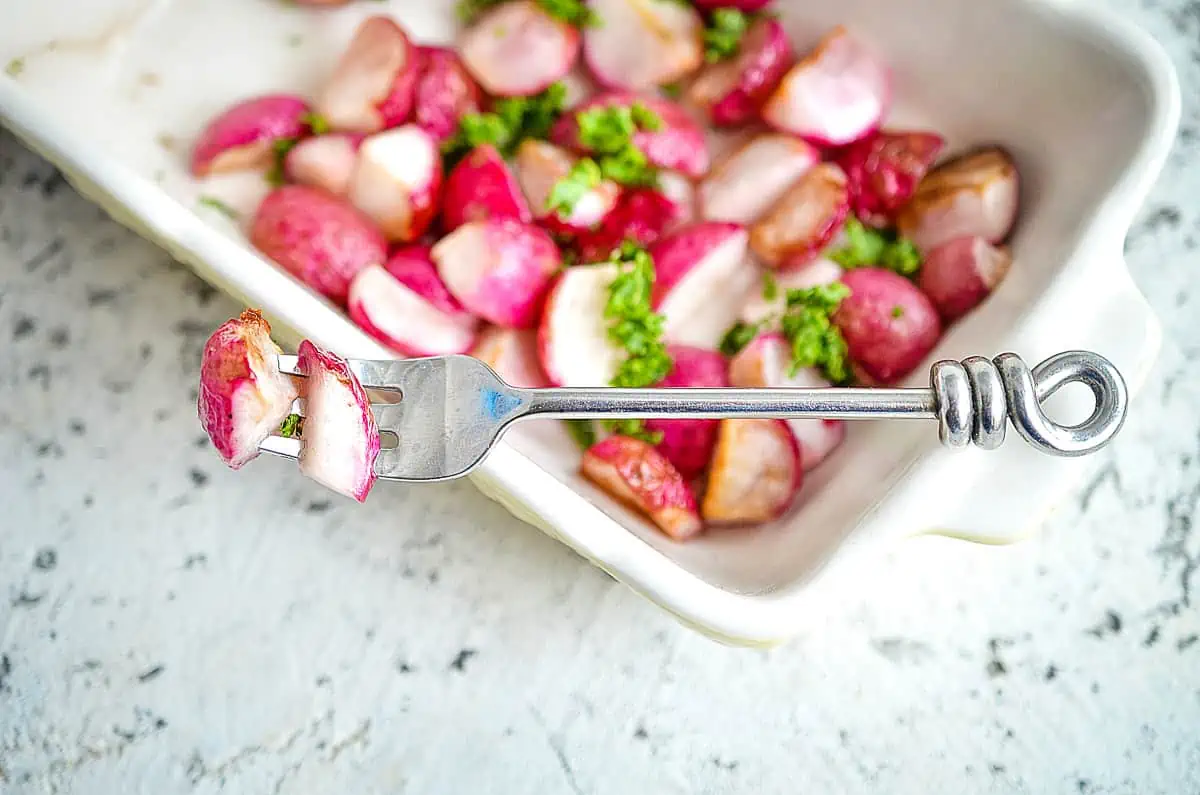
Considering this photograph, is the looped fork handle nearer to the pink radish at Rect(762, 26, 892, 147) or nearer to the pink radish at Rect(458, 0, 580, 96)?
the pink radish at Rect(762, 26, 892, 147)

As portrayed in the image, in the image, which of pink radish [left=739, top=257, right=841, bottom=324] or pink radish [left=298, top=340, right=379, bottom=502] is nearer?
pink radish [left=298, top=340, right=379, bottom=502]

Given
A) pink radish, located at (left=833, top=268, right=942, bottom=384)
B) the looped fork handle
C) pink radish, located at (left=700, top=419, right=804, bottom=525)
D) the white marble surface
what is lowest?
the white marble surface

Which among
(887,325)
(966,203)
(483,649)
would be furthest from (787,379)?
(483,649)

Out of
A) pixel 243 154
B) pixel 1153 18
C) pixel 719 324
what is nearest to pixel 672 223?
pixel 719 324

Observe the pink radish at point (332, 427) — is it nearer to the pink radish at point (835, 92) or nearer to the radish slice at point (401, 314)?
the radish slice at point (401, 314)

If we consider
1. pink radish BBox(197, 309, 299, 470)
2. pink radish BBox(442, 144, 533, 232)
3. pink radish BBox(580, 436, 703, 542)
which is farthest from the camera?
pink radish BBox(442, 144, 533, 232)

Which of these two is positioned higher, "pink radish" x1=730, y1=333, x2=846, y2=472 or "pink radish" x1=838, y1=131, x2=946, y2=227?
"pink radish" x1=838, y1=131, x2=946, y2=227

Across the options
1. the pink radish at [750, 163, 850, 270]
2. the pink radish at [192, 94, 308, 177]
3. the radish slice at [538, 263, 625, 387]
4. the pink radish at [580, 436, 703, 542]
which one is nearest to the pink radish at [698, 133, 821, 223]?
the pink radish at [750, 163, 850, 270]
